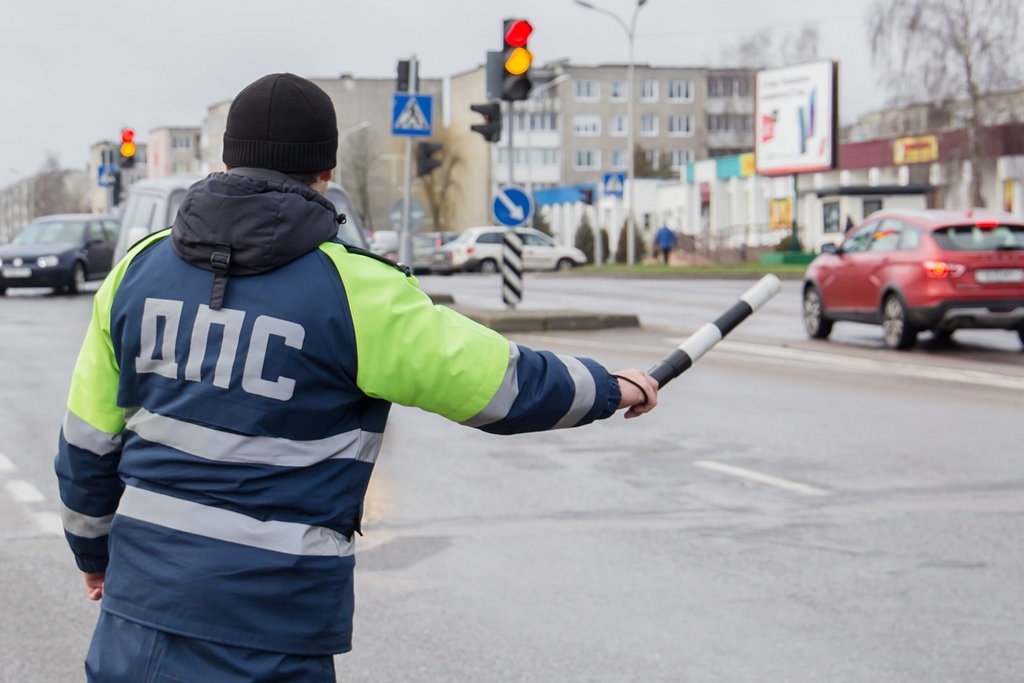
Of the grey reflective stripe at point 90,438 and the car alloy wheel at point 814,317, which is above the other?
the grey reflective stripe at point 90,438

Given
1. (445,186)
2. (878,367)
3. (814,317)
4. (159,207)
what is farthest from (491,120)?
(445,186)

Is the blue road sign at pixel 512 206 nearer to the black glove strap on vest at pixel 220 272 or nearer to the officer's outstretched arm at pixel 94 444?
the officer's outstretched arm at pixel 94 444

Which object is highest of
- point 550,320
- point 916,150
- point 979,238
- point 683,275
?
point 916,150

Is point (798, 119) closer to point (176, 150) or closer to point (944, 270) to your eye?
point (944, 270)

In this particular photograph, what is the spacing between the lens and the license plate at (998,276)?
16.4 m

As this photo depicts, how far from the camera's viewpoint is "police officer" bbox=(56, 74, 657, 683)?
2477 millimetres

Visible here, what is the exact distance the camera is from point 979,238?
16734 millimetres

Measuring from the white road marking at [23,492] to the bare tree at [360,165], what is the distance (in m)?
94.9

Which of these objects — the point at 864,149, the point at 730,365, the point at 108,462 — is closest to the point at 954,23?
the point at 864,149

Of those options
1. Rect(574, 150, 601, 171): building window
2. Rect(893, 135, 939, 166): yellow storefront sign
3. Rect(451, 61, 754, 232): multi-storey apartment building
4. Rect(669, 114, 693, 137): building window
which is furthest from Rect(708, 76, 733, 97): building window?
Rect(893, 135, 939, 166): yellow storefront sign

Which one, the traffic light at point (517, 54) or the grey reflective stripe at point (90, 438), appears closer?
the grey reflective stripe at point (90, 438)

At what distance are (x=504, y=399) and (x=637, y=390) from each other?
0.38 metres

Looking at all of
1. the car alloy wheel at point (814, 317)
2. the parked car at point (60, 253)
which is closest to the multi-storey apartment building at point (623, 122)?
the parked car at point (60, 253)

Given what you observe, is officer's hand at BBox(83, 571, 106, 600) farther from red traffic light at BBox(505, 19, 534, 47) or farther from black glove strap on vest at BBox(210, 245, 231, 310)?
red traffic light at BBox(505, 19, 534, 47)
